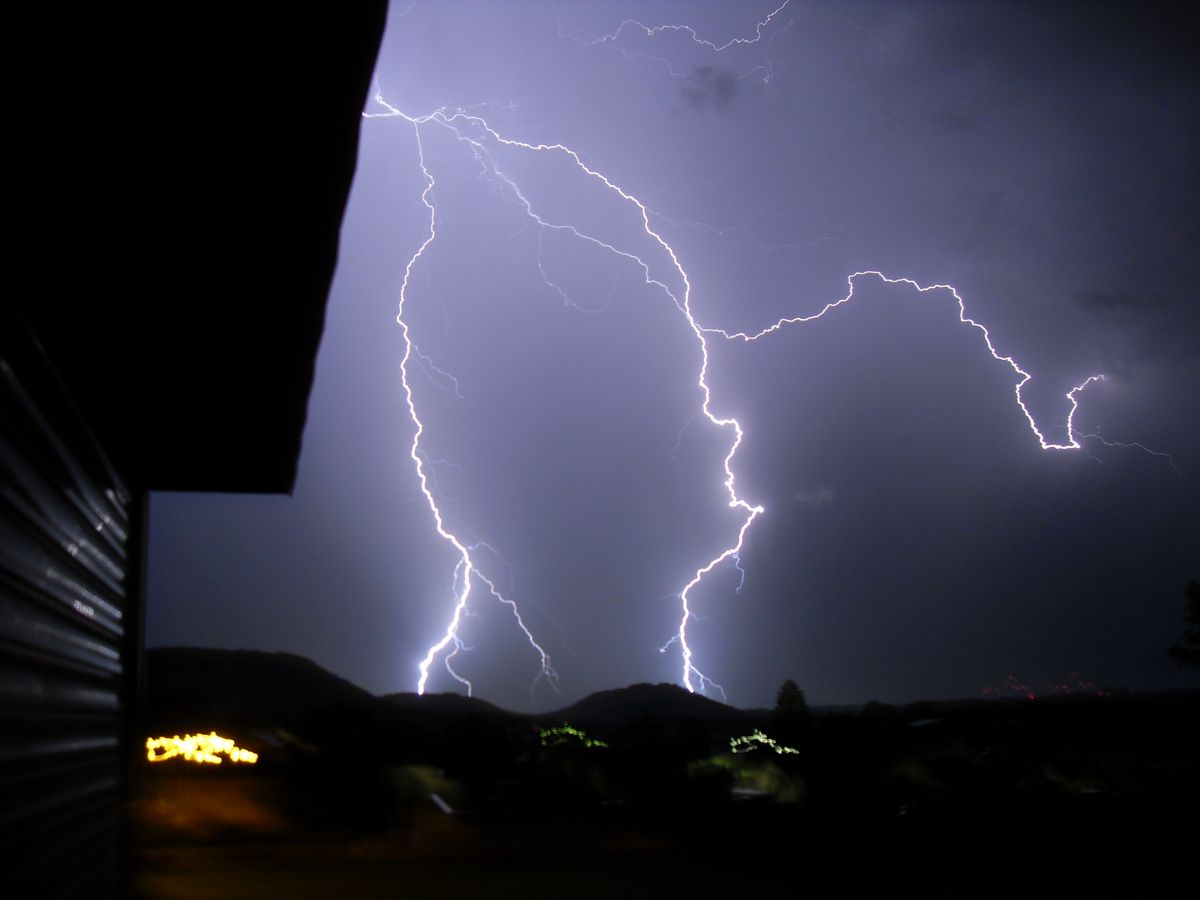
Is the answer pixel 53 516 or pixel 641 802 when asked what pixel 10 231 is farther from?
pixel 641 802

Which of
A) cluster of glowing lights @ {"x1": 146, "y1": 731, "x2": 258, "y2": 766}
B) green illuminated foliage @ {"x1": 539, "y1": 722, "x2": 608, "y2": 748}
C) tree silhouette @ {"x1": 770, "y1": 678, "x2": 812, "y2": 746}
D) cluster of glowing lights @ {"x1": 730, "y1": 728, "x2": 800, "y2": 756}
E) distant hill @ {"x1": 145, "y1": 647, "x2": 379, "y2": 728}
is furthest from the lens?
distant hill @ {"x1": 145, "y1": 647, "x2": 379, "y2": 728}

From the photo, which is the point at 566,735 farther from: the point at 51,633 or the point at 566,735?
the point at 51,633

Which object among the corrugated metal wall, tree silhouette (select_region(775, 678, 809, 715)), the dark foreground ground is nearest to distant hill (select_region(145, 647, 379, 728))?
tree silhouette (select_region(775, 678, 809, 715))

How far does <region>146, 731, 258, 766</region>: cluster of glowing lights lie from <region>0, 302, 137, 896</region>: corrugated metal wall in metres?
11.0

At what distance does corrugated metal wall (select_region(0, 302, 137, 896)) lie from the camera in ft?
5.93

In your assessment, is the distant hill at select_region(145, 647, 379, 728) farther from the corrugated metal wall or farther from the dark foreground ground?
the corrugated metal wall

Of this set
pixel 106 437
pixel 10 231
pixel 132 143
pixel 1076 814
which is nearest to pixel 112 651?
pixel 106 437

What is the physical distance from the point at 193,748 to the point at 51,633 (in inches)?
498

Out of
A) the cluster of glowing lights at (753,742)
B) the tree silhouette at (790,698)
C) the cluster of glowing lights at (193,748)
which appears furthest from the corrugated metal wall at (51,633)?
the tree silhouette at (790,698)

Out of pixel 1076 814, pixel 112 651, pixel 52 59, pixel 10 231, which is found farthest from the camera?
pixel 1076 814

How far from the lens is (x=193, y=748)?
1324 centimetres

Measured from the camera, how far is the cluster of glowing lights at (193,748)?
43.4 ft

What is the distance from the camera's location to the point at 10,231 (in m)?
2.02

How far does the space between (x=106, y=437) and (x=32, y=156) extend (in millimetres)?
2165
